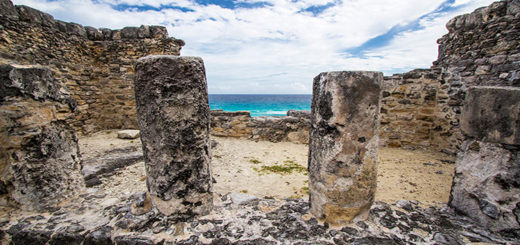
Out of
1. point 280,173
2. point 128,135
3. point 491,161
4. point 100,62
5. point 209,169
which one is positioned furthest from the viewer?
point 100,62

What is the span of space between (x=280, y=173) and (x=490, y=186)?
10.4 ft

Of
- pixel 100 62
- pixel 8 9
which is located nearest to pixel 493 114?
pixel 8 9

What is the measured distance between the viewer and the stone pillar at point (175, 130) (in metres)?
2.05

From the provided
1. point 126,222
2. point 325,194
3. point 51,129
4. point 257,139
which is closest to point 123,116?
point 257,139

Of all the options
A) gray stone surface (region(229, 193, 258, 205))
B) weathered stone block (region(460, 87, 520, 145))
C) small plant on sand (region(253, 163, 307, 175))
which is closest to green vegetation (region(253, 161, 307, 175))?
small plant on sand (region(253, 163, 307, 175))

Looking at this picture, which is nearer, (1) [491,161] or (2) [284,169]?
(1) [491,161]

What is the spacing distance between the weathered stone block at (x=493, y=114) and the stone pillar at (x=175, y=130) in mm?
2803

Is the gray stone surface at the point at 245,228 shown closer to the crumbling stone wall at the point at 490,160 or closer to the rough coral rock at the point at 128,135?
the crumbling stone wall at the point at 490,160

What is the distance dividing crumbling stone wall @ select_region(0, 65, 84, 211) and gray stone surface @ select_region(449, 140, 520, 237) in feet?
15.0

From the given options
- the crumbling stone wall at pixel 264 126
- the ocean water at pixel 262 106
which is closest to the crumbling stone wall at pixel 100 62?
the crumbling stone wall at pixel 264 126

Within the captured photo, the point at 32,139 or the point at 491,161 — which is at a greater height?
the point at 32,139

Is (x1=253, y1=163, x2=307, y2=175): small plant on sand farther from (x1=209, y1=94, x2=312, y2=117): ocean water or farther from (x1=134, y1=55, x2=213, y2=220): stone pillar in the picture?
(x1=209, y1=94, x2=312, y2=117): ocean water

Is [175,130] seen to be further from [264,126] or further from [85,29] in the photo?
[85,29]

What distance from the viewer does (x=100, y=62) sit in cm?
739
